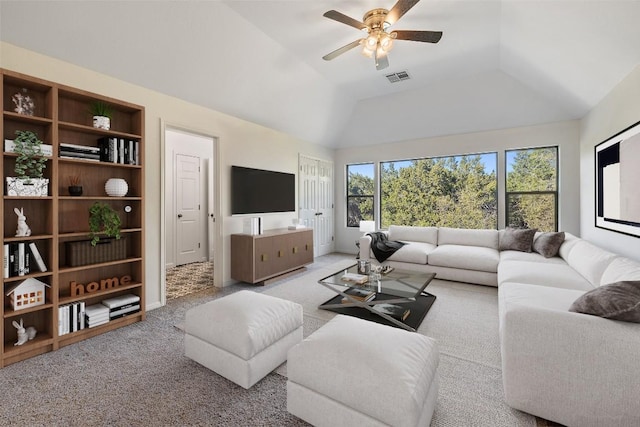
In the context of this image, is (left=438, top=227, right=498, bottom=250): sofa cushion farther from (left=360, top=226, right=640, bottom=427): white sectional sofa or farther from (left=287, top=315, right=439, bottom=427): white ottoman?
(left=287, top=315, right=439, bottom=427): white ottoman

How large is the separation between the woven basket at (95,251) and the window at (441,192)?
4.84m

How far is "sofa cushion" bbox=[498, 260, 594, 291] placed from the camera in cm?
251

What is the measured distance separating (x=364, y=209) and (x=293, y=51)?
3.73 meters

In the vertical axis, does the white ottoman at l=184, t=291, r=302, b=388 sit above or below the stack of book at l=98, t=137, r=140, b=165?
below

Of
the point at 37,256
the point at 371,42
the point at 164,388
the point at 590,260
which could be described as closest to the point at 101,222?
the point at 37,256

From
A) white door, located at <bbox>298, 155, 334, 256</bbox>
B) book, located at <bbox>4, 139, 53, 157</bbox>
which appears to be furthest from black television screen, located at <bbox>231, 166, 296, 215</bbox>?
book, located at <bbox>4, 139, 53, 157</bbox>

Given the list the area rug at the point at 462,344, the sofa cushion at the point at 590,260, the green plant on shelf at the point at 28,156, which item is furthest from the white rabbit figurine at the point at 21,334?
A: the sofa cushion at the point at 590,260

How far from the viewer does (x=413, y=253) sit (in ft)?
14.3

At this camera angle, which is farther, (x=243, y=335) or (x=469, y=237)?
(x=469, y=237)

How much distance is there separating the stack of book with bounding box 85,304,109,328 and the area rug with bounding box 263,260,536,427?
176 centimetres

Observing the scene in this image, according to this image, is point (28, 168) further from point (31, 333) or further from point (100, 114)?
point (31, 333)

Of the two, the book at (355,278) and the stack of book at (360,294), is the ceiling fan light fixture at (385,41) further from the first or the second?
the stack of book at (360,294)

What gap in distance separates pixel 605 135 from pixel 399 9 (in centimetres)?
299

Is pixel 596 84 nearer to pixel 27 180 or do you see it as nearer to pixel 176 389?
pixel 176 389
